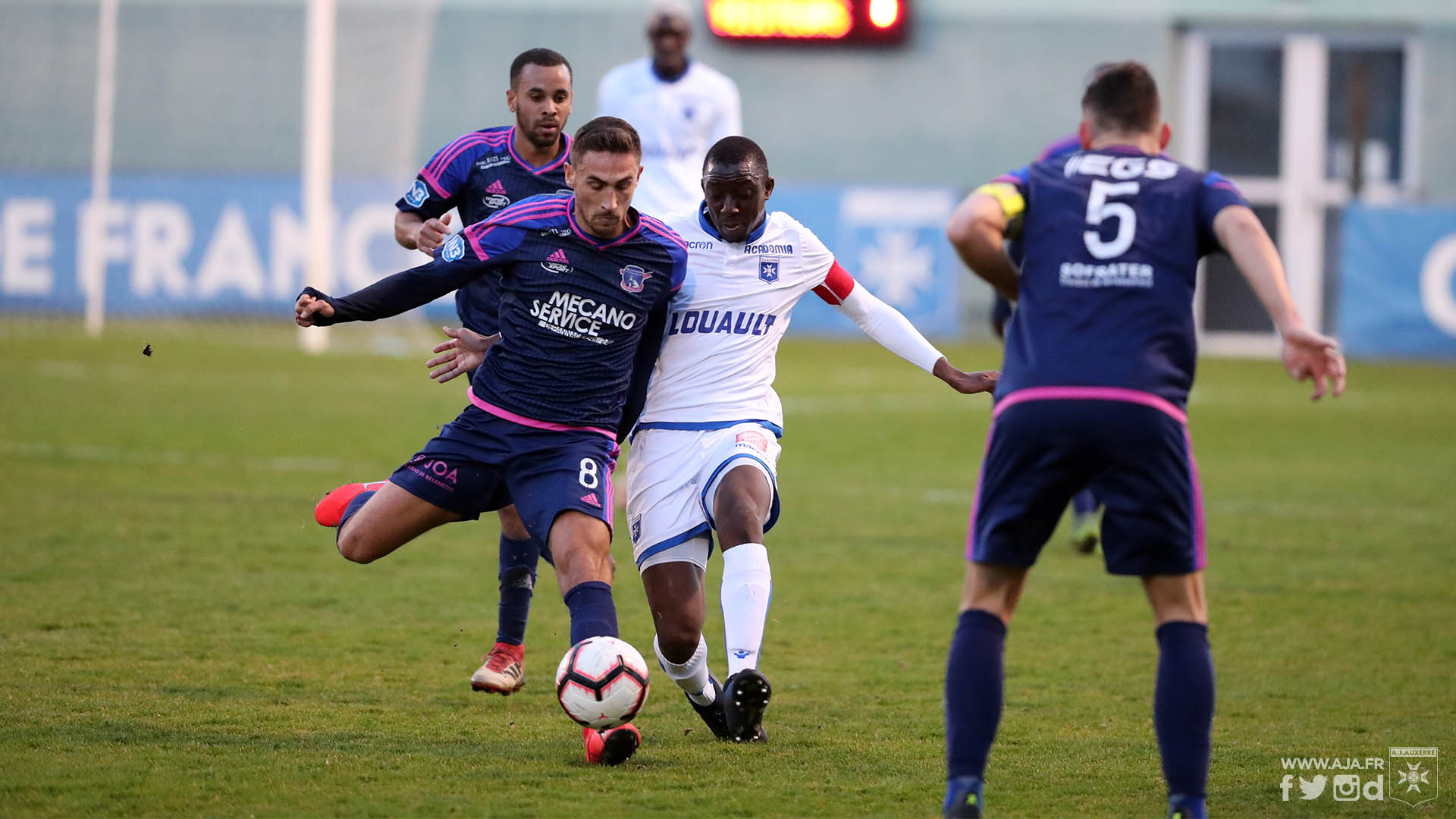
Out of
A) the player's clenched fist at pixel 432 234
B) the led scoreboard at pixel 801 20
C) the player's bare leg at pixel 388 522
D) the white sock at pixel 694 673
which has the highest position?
the led scoreboard at pixel 801 20

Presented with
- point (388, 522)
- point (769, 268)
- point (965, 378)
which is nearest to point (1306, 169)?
point (769, 268)

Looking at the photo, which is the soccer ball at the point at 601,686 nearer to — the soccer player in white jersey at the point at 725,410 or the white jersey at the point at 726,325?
the soccer player in white jersey at the point at 725,410

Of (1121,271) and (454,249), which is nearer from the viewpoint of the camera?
(1121,271)

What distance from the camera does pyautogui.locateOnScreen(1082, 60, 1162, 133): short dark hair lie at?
404cm

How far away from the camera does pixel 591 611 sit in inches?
187

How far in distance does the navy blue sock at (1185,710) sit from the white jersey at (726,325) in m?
1.84

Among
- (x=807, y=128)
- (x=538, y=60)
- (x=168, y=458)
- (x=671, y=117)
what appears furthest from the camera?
(x=807, y=128)

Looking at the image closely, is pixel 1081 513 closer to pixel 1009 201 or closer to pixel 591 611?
pixel 591 611

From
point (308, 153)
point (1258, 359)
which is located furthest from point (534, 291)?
point (1258, 359)

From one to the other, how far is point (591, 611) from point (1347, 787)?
6.94ft

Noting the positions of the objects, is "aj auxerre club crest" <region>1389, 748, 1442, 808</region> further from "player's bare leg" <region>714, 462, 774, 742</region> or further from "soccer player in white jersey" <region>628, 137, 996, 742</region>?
"player's bare leg" <region>714, 462, 774, 742</region>

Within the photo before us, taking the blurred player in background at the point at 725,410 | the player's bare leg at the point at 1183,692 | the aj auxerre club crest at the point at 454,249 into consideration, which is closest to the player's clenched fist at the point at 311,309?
the aj auxerre club crest at the point at 454,249

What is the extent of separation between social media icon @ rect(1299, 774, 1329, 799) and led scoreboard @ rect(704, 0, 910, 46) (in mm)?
19582

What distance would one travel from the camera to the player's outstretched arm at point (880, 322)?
5.44m
